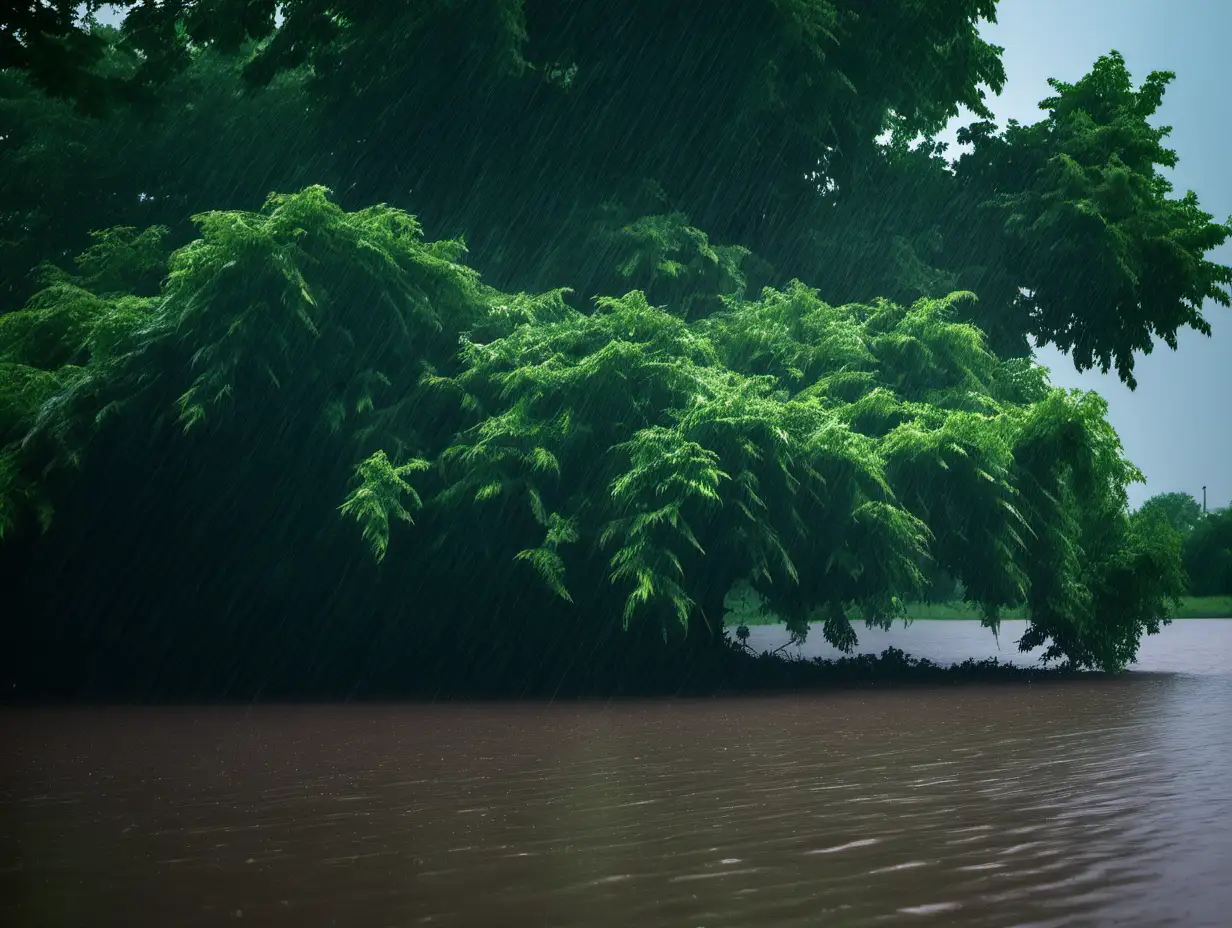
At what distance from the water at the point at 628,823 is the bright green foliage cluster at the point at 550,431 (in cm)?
324

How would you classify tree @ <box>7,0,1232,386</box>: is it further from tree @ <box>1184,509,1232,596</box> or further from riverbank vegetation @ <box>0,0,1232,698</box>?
tree @ <box>1184,509,1232,596</box>

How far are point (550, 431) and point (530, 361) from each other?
1129mm

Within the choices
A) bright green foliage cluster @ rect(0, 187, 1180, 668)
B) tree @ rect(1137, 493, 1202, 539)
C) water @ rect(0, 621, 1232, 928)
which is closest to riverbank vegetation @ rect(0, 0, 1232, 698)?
bright green foliage cluster @ rect(0, 187, 1180, 668)

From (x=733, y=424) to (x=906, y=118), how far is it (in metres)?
12.6

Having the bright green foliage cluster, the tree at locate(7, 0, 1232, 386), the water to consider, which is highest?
the tree at locate(7, 0, 1232, 386)

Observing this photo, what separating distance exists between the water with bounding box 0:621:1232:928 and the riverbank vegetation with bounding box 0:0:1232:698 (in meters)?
3.72

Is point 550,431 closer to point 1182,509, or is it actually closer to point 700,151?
point 700,151

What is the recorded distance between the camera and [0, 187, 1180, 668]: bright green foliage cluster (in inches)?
580

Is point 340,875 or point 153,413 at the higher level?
point 153,413

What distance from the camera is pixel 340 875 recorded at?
215 inches

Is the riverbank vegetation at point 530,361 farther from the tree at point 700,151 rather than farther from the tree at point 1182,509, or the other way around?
the tree at point 1182,509

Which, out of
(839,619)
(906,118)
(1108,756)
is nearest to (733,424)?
(839,619)

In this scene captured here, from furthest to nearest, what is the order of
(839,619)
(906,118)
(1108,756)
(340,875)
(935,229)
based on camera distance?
(906,118)
(935,229)
(839,619)
(1108,756)
(340,875)

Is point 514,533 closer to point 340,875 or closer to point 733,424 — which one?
point 733,424
